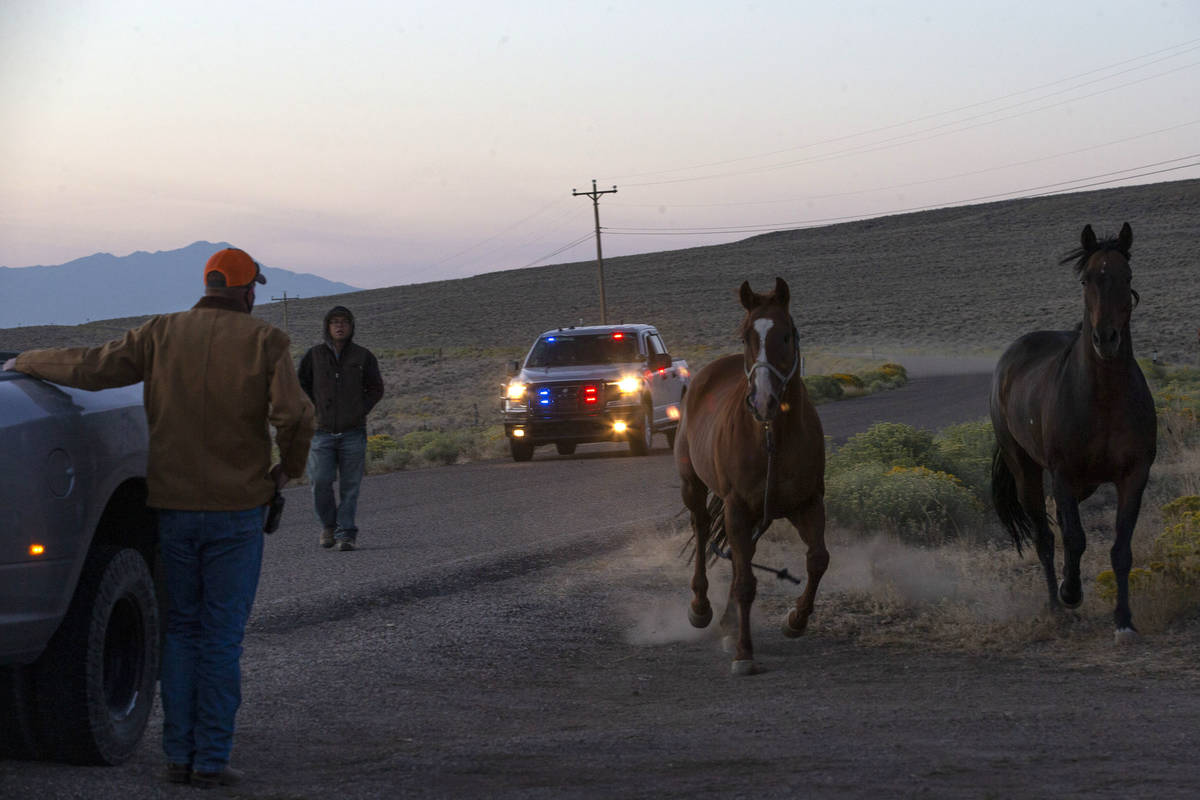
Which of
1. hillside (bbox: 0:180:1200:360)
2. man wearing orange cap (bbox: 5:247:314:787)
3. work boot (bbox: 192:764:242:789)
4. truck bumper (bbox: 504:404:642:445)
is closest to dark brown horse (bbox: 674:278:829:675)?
man wearing orange cap (bbox: 5:247:314:787)

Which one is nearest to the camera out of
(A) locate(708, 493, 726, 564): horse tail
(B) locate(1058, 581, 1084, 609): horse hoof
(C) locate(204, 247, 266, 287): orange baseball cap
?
(C) locate(204, 247, 266, 287): orange baseball cap

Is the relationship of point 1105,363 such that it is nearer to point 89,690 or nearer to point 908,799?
point 908,799

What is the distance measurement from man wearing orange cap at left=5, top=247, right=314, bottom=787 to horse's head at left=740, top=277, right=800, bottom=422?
8.43 feet

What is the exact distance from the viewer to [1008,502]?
9500 mm

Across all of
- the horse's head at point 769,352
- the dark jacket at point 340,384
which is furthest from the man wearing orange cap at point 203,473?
the dark jacket at point 340,384

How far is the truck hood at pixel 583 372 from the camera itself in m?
19.8

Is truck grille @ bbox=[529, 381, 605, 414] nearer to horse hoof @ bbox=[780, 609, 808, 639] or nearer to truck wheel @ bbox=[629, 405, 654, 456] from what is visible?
truck wheel @ bbox=[629, 405, 654, 456]

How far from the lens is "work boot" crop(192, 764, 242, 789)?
459cm

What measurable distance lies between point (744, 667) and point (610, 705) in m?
0.92

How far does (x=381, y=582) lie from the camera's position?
9867 mm

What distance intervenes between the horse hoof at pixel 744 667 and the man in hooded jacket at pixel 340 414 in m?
5.50

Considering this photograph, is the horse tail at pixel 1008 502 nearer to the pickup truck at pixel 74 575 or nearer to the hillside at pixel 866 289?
the pickup truck at pixel 74 575

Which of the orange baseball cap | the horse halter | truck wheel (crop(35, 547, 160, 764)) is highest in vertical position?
the orange baseball cap

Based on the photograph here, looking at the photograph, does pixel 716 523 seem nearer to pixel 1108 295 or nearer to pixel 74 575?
pixel 1108 295
